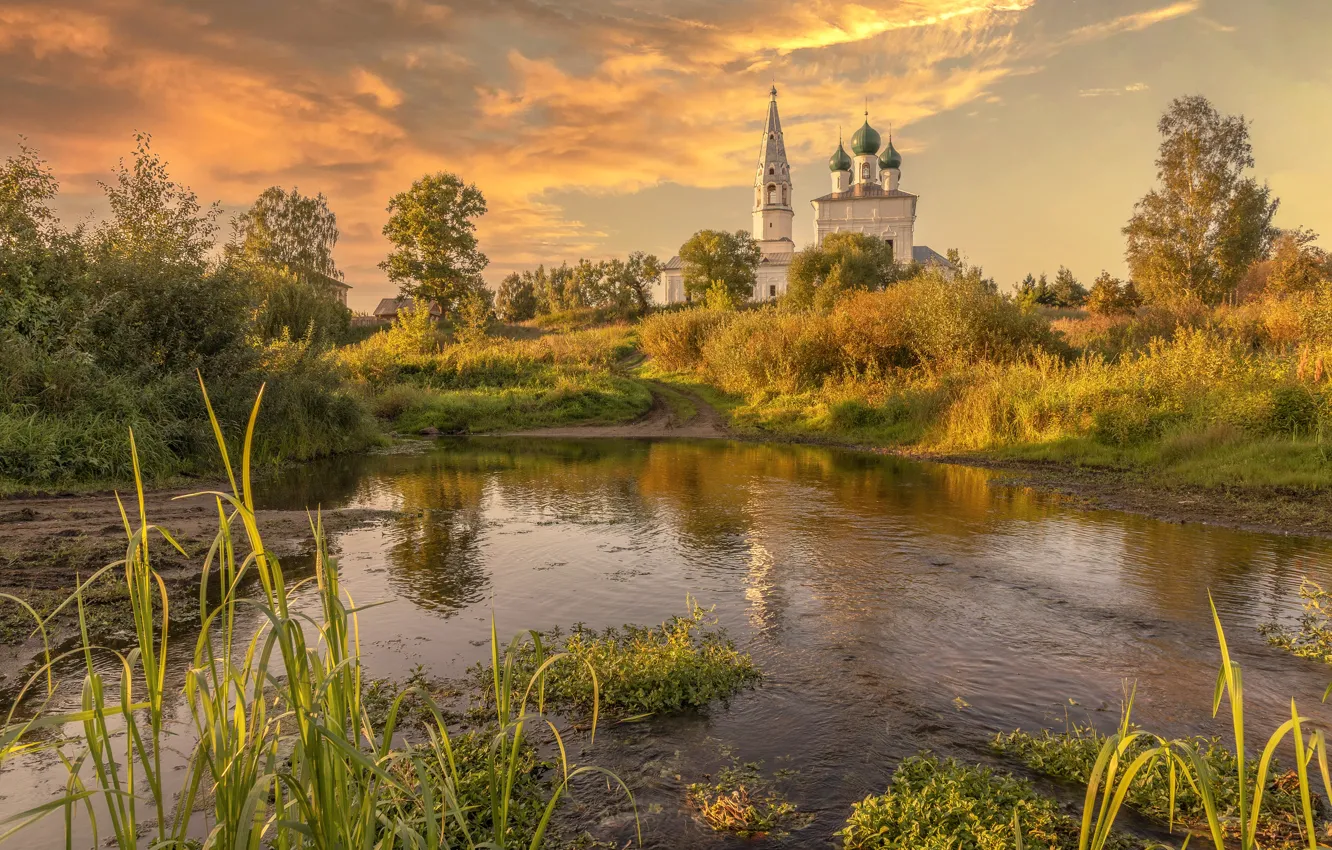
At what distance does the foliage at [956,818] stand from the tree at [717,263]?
75.5 m

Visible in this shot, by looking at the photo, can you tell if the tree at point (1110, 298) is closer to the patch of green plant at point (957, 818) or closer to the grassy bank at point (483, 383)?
the grassy bank at point (483, 383)

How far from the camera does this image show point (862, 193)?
101000 mm

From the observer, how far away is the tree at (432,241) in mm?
67875

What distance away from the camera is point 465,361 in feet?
123

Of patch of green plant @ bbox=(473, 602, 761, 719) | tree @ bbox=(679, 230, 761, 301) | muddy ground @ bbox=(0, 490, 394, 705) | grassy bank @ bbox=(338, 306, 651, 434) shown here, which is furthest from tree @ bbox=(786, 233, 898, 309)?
patch of green plant @ bbox=(473, 602, 761, 719)

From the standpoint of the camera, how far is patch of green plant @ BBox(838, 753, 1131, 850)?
4.22 meters

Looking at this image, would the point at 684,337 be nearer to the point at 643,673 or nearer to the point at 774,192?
the point at 643,673

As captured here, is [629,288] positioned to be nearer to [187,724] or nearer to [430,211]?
[430,211]

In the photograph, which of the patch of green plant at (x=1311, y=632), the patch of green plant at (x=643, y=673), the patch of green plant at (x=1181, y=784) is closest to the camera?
the patch of green plant at (x=1181, y=784)

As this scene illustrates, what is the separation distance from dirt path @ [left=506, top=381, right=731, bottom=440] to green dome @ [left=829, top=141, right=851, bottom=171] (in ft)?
261

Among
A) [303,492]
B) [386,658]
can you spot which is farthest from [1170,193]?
[386,658]

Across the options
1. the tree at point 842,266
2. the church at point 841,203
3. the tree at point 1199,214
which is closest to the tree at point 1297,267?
the tree at point 1199,214

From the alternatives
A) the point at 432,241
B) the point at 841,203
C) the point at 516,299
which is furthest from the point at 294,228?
the point at 841,203

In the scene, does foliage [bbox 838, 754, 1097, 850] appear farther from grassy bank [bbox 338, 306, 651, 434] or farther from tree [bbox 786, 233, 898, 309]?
tree [bbox 786, 233, 898, 309]
